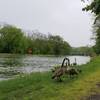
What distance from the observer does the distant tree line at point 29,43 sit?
434 ft

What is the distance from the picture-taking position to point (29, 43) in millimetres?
152375

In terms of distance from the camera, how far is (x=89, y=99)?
41.3 ft

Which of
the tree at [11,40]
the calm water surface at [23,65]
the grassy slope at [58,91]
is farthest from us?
the tree at [11,40]

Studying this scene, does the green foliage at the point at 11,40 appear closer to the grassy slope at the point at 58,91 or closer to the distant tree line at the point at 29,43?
the distant tree line at the point at 29,43

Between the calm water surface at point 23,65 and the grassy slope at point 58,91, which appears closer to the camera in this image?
the grassy slope at point 58,91

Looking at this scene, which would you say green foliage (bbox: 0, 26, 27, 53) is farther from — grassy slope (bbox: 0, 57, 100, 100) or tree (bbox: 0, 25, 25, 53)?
grassy slope (bbox: 0, 57, 100, 100)

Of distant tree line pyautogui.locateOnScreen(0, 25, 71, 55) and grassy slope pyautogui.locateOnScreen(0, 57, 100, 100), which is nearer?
grassy slope pyautogui.locateOnScreen(0, 57, 100, 100)

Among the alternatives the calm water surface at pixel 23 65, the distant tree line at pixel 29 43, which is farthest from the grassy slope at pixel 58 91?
the distant tree line at pixel 29 43

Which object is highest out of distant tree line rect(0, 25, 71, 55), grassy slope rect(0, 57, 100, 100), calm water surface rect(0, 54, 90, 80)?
distant tree line rect(0, 25, 71, 55)

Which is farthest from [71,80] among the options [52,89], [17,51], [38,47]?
[38,47]

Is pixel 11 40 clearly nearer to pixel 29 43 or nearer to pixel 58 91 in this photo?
pixel 29 43

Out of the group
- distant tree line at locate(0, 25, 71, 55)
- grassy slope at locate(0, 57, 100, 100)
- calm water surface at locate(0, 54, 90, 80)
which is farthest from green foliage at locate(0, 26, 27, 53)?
grassy slope at locate(0, 57, 100, 100)

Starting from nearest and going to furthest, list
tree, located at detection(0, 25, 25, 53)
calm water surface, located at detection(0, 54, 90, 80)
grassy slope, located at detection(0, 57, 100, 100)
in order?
grassy slope, located at detection(0, 57, 100, 100), calm water surface, located at detection(0, 54, 90, 80), tree, located at detection(0, 25, 25, 53)

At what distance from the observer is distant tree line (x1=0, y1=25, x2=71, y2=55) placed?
132 meters
